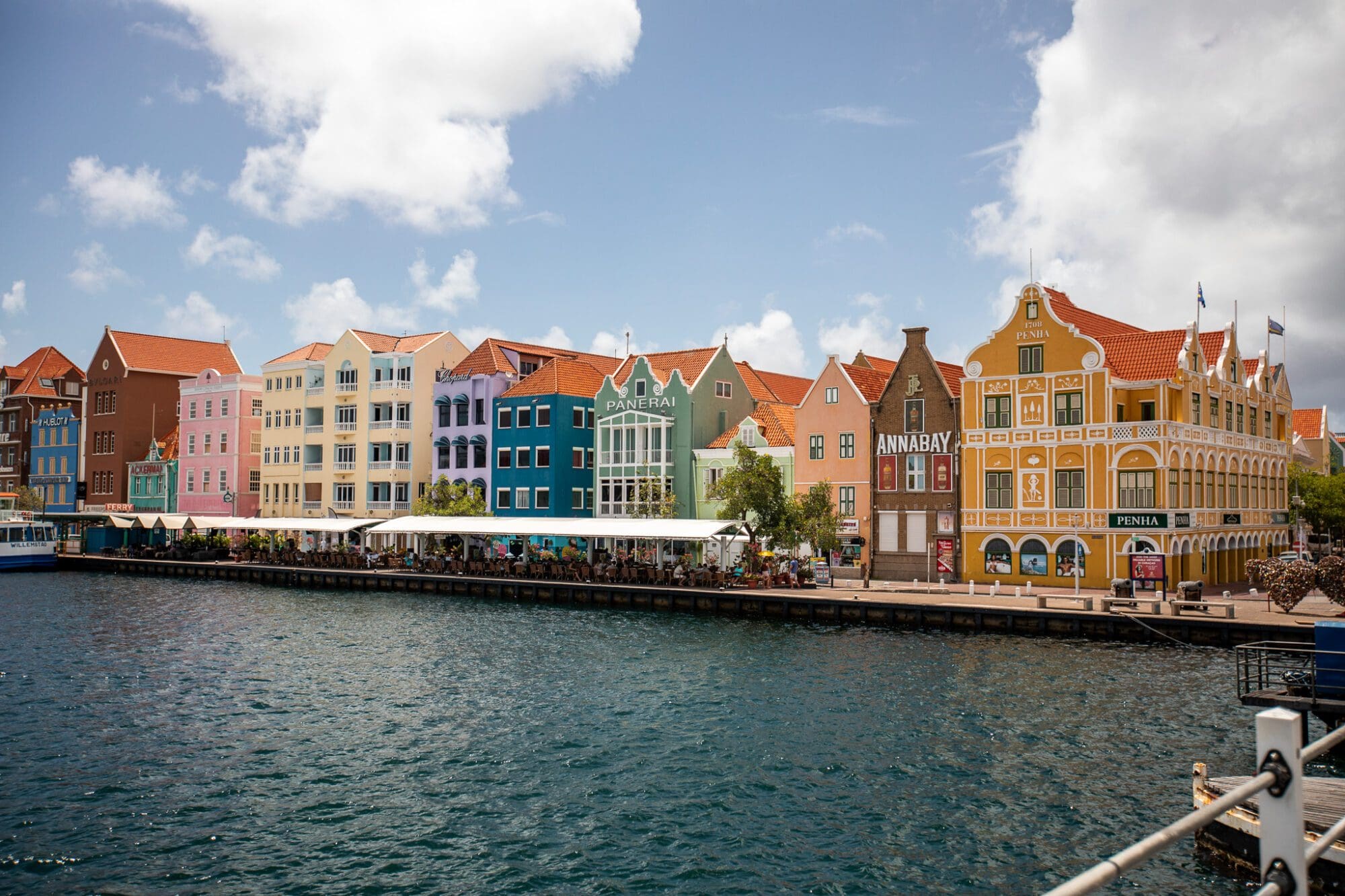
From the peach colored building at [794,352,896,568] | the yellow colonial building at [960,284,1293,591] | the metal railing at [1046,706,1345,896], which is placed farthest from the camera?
the peach colored building at [794,352,896,568]

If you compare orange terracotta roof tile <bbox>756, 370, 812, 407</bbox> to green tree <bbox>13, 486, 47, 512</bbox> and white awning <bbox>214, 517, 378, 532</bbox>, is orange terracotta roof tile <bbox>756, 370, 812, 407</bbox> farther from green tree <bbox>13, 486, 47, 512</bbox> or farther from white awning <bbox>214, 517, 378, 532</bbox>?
green tree <bbox>13, 486, 47, 512</bbox>

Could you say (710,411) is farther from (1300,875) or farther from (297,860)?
(1300,875)

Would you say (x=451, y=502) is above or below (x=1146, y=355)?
below

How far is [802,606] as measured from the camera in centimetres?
5291

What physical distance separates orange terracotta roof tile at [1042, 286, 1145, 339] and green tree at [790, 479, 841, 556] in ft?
56.7

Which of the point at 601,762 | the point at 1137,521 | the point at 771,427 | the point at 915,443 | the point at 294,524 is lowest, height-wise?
the point at 601,762

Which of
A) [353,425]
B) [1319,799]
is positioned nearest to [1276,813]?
[1319,799]

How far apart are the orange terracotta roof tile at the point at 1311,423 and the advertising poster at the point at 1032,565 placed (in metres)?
87.1

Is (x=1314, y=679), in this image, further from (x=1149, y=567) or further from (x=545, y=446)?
(x=545, y=446)

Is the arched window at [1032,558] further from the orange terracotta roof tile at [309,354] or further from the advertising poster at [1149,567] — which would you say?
the orange terracotta roof tile at [309,354]

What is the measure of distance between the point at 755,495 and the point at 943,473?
12377mm

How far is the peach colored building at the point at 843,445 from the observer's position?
67500 mm

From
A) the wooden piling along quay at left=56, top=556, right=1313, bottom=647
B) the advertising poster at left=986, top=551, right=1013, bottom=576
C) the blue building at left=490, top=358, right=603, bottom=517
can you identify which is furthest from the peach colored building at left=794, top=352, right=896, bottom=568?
the blue building at left=490, top=358, right=603, bottom=517

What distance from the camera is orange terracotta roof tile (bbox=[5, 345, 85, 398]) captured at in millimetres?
124625
